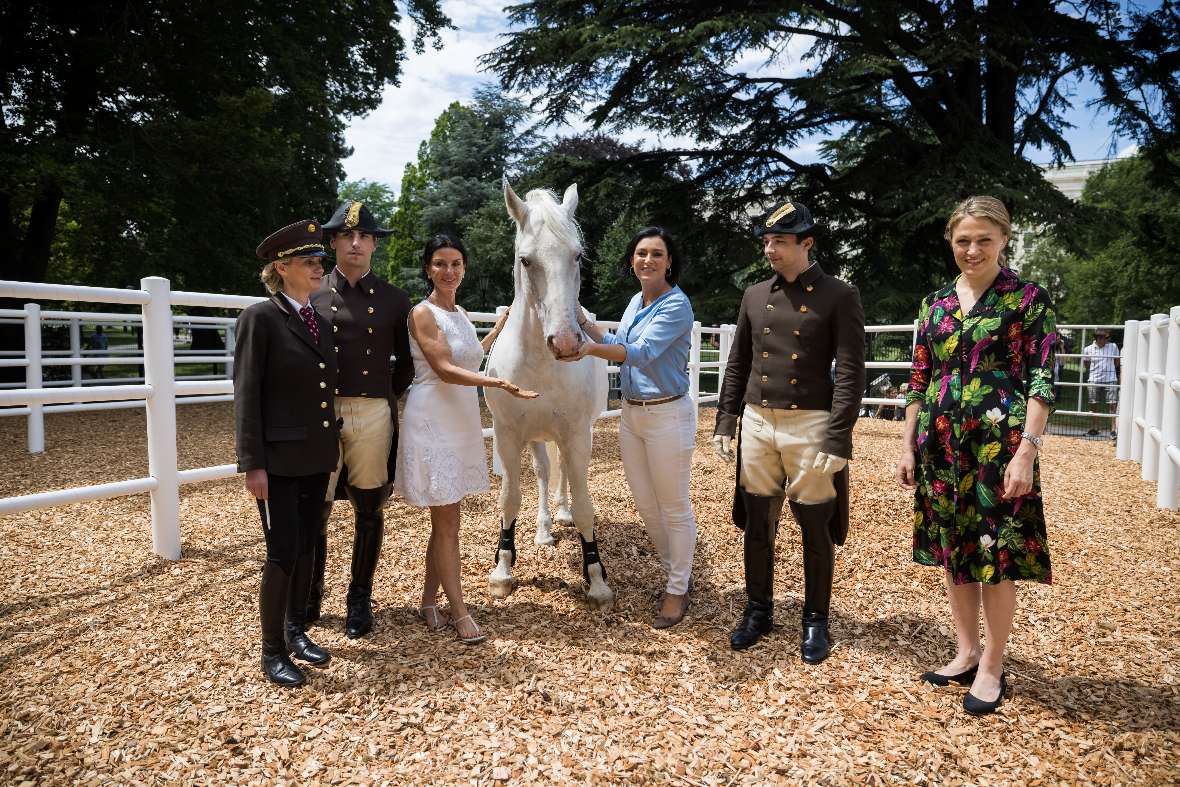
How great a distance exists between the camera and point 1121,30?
11742mm

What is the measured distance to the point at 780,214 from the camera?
109 inches

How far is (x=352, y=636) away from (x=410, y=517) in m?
1.89

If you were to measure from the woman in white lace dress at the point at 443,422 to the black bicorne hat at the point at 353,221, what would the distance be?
0.87 feet

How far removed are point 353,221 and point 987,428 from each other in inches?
106

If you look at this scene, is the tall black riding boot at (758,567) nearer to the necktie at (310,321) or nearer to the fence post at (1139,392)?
the necktie at (310,321)

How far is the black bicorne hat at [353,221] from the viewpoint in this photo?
2838 millimetres

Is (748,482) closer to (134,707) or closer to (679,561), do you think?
(679,561)

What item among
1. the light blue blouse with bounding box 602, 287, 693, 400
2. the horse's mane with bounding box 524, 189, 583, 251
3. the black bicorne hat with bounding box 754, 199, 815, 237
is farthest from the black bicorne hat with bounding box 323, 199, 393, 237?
the black bicorne hat with bounding box 754, 199, 815, 237

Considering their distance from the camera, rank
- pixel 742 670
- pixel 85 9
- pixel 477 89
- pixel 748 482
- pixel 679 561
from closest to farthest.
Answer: pixel 742 670 < pixel 748 482 < pixel 679 561 < pixel 85 9 < pixel 477 89

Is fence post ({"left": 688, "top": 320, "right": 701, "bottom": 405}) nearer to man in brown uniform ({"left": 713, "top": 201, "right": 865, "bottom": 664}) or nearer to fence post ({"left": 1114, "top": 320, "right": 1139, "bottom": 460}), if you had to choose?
fence post ({"left": 1114, "top": 320, "right": 1139, "bottom": 460})

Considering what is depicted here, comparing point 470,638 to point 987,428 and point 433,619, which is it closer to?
point 433,619

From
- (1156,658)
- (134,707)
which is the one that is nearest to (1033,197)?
(1156,658)

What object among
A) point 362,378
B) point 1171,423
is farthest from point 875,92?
point 362,378

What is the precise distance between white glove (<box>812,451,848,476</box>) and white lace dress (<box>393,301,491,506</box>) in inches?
56.0
